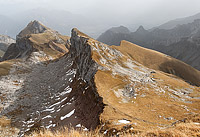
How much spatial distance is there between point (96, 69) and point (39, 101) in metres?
33.6

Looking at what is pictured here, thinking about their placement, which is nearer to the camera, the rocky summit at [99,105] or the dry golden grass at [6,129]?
the rocky summit at [99,105]

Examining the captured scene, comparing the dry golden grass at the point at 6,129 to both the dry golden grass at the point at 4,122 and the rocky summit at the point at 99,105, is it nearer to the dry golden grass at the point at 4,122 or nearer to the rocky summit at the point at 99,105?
the dry golden grass at the point at 4,122

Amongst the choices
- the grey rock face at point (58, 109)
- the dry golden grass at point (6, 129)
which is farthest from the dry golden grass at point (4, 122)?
the grey rock face at point (58, 109)

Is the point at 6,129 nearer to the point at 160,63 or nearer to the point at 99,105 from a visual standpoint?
the point at 99,105

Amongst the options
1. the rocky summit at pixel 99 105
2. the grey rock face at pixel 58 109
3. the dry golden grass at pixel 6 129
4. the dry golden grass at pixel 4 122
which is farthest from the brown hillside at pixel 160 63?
the dry golden grass at pixel 6 129

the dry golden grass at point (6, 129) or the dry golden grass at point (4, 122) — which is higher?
the dry golden grass at point (6, 129)

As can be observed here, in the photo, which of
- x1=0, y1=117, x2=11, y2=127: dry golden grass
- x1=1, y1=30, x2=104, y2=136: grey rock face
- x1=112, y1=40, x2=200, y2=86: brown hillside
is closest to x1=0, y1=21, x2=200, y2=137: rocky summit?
x1=1, y1=30, x2=104, y2=136: grey rock face

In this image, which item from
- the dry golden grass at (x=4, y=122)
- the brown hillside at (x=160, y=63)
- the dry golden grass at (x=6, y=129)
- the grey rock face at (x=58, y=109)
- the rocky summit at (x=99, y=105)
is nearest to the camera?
the rocky summit at (x=99, y=105)

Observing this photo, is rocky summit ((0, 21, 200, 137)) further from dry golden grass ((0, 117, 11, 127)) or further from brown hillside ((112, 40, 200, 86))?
brown hillside ((112, 40, 200, 86))

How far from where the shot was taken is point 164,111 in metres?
33.8

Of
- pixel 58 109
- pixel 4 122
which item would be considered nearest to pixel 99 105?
pixel 58 109

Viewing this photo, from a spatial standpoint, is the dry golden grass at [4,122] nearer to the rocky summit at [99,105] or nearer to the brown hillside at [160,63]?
the rocky summit at [99,105]

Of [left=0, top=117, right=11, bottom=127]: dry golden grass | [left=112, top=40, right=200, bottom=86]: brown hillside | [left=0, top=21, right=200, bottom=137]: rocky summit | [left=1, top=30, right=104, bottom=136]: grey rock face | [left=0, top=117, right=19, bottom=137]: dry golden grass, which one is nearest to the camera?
[left=0, top=21, right=200, bottom=137]: rocky summit

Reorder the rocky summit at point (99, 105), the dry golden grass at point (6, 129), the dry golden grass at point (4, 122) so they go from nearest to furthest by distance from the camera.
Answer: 1. the rocky summit at point (99, 105)
2. the dry golden grass at point (6, 129)
3. the dry golden grass at point (4, 122)
